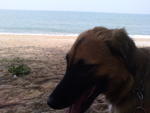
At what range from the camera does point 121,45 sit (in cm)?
315

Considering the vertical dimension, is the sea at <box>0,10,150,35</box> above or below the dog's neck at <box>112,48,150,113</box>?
below

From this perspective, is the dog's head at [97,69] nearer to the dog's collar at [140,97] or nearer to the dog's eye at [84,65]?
the dog's eye at [84,65]

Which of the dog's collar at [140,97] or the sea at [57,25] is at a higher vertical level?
the dog's collar at [140,97]

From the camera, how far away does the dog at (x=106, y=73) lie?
124 inches

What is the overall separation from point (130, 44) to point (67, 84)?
27.7 inches

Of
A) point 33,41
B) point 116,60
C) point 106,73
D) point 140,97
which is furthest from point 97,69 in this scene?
point 33,41

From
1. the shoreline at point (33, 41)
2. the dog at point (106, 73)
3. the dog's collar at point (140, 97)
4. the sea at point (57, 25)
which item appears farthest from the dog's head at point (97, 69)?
the shoreline at point (33, 41)

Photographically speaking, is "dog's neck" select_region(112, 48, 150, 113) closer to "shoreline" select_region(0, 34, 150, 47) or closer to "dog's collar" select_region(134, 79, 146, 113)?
"dog's collar" select_region(134, 79, 146, 113)

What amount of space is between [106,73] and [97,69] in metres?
0.09

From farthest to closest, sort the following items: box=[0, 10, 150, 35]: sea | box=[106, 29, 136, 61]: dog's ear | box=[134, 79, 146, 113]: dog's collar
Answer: box=[0, 10, 150, 35]: sea, box=[134, 79, 146, 113]: dog's collar, box=[106, 29, 136, 61]: dog's ear

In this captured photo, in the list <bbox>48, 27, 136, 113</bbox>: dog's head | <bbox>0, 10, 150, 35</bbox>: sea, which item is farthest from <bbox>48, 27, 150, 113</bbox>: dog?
<bbox>0, 10, 150, 35</bbox>: sea

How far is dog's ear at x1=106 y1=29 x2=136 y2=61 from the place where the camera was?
123 inches

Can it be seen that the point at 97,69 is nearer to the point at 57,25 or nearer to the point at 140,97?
the point at 140,97

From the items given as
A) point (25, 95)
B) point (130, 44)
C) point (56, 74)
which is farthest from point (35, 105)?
point (130, 44)
